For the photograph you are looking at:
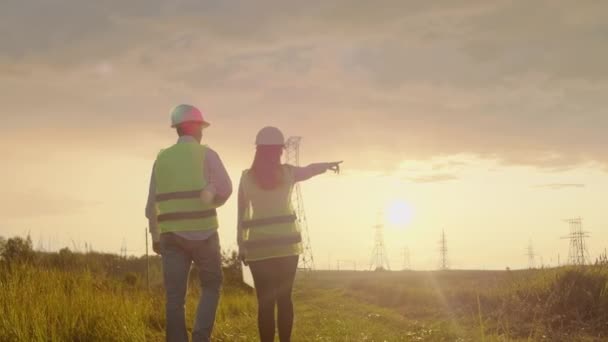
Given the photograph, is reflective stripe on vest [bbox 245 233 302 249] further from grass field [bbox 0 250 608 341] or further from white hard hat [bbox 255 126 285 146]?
grass field [bbox 0 250 608 341]

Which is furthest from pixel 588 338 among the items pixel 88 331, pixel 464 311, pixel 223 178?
pixel 88 331

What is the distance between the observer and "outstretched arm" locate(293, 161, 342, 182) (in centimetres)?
897

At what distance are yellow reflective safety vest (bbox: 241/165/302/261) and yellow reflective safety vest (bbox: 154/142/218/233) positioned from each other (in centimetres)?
50

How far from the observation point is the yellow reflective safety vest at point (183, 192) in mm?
8242

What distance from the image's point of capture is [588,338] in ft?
42.7

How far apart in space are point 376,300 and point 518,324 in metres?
18.2

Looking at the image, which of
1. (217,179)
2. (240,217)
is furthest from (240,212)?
(217,179)

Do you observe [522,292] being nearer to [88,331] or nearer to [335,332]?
[335,332]

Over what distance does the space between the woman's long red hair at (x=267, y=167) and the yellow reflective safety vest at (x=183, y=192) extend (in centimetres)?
69

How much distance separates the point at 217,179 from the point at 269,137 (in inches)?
34.9

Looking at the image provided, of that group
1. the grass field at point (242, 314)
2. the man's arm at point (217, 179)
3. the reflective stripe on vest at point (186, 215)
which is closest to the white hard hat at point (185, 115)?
the man's arm at point (217, 179)

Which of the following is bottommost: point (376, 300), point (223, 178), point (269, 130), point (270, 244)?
point (376, 300)

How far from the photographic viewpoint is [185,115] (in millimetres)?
8555

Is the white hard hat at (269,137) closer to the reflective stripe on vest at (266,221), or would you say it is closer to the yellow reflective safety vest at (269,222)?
the yellow reflective safety vest at (269,222)
